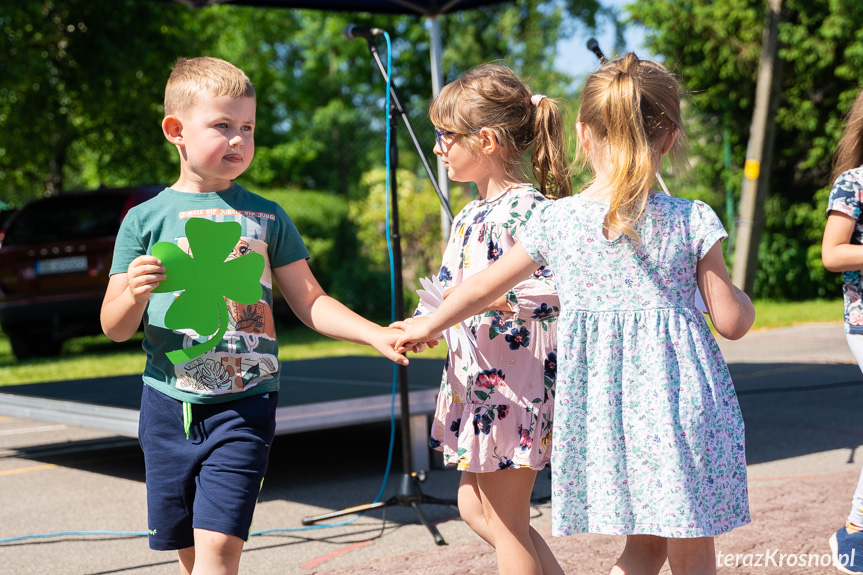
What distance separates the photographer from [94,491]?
4832 mm

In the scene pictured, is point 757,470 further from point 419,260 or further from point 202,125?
point 419,260

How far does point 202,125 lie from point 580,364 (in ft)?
3.64

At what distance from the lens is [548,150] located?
2672 mm

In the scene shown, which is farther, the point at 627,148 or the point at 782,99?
the point at 782,99

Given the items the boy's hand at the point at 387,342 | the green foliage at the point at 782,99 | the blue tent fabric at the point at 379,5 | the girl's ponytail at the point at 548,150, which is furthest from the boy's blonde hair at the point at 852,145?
the green foliage at the point at 782,99

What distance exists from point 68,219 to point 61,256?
0.51 metres

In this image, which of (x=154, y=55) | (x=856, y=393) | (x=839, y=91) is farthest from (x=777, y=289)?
(x=154, y=55)

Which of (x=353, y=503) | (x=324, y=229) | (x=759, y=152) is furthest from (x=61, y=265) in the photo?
(x=759, y=152)

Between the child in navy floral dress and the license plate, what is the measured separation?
864 cm

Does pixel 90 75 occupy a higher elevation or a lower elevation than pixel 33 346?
higher

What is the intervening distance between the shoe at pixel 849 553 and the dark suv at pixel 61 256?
8475 mm

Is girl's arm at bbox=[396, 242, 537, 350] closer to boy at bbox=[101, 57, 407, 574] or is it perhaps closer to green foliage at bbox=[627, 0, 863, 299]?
boy at bbox=[101, 57, 407, 574]

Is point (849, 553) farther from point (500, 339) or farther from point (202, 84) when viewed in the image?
point (202, 84)

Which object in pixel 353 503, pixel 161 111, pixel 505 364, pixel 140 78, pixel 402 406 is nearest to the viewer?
pixel 505 364
